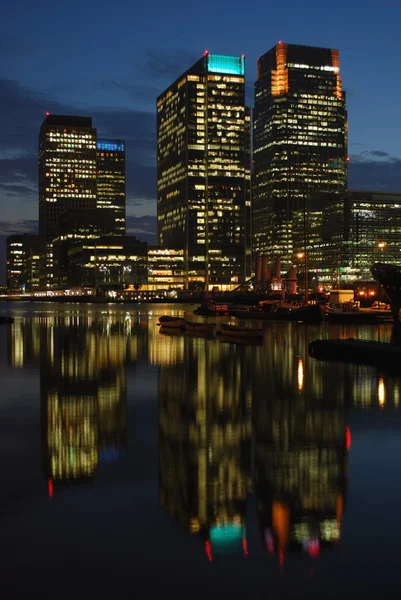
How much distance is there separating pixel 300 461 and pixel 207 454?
249 centimetres

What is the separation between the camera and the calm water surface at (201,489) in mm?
11523

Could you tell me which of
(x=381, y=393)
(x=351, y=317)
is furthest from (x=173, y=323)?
(x=381, y=393)

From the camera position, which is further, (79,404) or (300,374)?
(300,374)

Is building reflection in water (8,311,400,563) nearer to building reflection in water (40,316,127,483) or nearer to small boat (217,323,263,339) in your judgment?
building reflection in water (40,316,127,483)

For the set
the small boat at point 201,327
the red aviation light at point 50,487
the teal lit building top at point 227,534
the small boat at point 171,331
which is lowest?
the small boat at point 171,331

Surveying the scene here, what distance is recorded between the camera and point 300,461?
62.1ft

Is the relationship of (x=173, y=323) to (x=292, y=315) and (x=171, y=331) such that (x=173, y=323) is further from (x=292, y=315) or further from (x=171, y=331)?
(x=292, y=315)

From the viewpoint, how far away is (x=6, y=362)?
4800 centimetres

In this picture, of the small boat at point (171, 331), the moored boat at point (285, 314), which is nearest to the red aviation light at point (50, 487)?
Result: the small boat at point (171, 331)

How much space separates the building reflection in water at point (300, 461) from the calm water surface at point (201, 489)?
0.18 ft

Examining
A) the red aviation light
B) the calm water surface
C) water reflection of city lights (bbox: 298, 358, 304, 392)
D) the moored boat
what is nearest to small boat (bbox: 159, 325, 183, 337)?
the moored boat

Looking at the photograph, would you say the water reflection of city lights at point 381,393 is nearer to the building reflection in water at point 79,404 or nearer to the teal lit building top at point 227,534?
the building reflection in water at point 79,404

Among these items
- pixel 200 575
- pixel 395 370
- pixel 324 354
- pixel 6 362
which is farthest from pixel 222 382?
pixel 200 575

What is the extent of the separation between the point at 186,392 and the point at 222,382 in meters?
3.72
